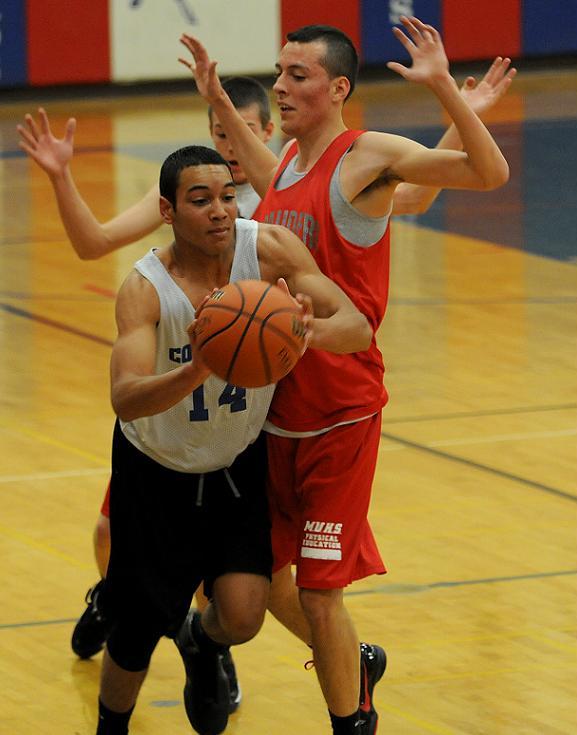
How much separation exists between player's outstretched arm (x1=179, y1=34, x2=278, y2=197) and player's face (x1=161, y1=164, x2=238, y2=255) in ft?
3.21

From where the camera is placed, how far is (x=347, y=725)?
4.75 meters

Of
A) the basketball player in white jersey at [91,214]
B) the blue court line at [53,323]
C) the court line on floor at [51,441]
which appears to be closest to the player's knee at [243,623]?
the basketball player in white jersey at [91,214]

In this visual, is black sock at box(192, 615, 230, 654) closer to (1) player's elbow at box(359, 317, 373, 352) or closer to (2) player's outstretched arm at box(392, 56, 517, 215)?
(1) player's elbow at box(359, 317, 373, 352)

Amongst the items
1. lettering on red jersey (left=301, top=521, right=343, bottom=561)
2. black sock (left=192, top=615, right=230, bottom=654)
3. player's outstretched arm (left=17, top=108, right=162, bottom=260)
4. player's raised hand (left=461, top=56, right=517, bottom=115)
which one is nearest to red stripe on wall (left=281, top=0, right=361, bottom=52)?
player's outstretched arm (left=17, top=108, right=162, bottom=260)

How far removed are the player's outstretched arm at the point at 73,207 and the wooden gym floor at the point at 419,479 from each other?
4.05 ft

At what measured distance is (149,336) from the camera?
4.46m

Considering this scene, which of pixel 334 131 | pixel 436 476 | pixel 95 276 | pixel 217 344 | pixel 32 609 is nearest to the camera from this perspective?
pixel 217 344

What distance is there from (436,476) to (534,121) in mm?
11428

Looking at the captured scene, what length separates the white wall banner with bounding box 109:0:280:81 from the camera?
63.2 ft

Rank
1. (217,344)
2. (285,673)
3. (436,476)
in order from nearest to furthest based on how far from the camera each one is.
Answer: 1. (217,344)
2. (285,673)
3. (436,476)

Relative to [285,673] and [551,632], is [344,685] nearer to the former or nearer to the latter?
[285,673]

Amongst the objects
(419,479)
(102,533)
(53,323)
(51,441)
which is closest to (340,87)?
(102,533)

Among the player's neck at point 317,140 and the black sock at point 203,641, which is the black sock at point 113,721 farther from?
the player's neck at point 317,140

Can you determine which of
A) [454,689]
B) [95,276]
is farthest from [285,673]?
[95,276]
